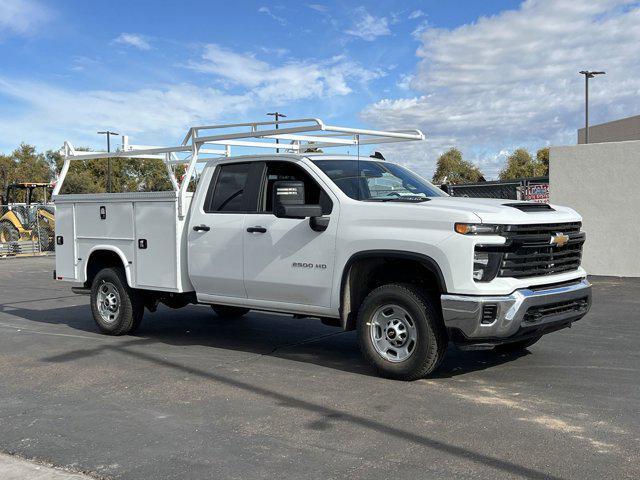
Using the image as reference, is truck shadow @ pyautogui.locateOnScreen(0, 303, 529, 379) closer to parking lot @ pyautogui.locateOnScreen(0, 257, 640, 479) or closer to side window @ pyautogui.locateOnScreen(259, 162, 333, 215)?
parking lot @ pyautogui.locateOnScreen(0, 257, 640, 479)

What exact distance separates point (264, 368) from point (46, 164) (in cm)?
6195

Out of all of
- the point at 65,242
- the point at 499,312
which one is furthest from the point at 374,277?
the point at 65,242

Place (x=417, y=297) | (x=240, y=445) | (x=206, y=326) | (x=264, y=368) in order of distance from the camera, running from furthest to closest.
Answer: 1. (x=206, y=326)
2. (x=264, y=368)
3. (x=417, y=297)
4. (x=240, y=445)

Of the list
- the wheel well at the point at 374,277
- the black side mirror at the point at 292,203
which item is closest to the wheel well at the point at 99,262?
the black side mirror at the point at 292,203

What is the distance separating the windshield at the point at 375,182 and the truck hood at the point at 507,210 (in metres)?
0.41

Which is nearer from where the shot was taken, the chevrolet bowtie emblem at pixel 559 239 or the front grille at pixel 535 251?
the front grille at pixel 535 251

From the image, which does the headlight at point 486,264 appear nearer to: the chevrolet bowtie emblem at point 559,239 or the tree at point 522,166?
the chevrolet bowtie emblem at point 559,239

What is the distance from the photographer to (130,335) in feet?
29.4

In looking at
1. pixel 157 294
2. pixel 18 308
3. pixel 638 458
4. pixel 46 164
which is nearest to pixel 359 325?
pixel 638 458

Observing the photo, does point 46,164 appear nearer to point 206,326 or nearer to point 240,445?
point 206,326

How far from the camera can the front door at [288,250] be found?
666 cm

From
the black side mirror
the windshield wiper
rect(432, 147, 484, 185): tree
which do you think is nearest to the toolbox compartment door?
the black side mirror

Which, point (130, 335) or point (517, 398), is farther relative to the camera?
point (130, 335)

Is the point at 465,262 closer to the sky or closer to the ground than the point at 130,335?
closer to the sky
